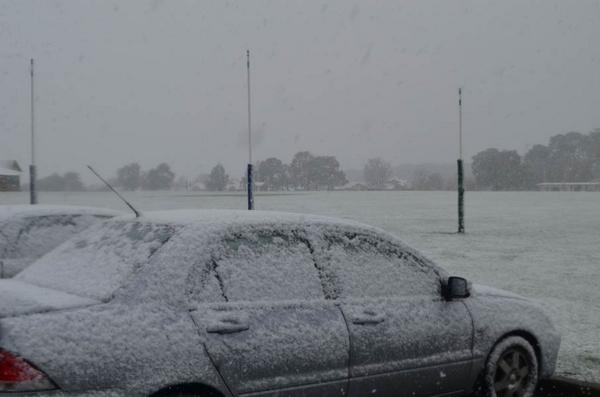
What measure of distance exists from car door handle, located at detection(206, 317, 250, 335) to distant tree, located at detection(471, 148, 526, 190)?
159m

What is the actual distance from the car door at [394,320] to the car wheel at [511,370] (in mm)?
250

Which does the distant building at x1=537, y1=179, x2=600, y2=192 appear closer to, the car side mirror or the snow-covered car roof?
the snow-covered car roof


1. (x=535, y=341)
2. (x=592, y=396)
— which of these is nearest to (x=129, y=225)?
(x=535, y=341)

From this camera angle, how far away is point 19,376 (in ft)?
10.7

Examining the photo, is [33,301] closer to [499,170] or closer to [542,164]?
[499,170]

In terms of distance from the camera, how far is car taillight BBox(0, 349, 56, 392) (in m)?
3.26

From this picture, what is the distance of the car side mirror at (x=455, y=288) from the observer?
494cm

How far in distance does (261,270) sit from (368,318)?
737 mm

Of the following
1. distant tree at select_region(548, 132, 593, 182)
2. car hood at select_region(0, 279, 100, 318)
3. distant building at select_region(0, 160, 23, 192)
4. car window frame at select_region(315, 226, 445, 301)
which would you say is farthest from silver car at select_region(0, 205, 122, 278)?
distant tree at select_region(548, 132, 593, 182)

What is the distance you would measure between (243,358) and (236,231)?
73 centimetres

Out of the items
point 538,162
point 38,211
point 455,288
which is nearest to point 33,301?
point 455,288

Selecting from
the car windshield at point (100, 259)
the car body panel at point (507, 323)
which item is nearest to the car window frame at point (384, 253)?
the car body panel at point (507, 323)

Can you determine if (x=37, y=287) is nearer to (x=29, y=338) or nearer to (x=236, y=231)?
(x=29, y=338)

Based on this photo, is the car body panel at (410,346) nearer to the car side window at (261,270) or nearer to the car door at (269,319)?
the car door at (269,319)
